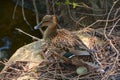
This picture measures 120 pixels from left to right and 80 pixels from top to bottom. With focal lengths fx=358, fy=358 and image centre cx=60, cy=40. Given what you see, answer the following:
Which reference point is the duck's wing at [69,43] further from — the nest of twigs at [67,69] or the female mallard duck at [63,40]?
the nest of twigs at [67,69]

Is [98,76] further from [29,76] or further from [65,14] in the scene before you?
[65,14]

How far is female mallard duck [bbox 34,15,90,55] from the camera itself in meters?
4.48

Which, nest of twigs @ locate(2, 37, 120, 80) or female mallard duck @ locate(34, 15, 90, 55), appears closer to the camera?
nest of twigs @ locate(2, 37, 120, 80)

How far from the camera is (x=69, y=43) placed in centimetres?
457

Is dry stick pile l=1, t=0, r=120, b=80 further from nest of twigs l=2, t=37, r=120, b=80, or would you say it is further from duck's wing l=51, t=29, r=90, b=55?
duck's wing l=51, t=29, r=90, b=55

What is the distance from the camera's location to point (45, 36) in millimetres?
4789

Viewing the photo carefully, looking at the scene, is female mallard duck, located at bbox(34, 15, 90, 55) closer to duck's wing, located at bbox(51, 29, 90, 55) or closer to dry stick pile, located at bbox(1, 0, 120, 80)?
duck's wing, located at bbox(51, 29, 90, 55)

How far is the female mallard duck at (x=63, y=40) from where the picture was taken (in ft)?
14.7

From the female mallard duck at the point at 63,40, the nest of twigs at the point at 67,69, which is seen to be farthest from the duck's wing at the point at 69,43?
the nest of twigs at the point at 67,69

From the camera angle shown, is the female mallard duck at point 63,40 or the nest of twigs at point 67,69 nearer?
the nest of twigs at point 67,69

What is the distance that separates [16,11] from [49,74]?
153 inches

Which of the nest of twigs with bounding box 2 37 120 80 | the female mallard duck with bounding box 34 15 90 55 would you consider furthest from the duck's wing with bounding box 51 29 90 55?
the nest of twigs with bounding box 2 37 120 80

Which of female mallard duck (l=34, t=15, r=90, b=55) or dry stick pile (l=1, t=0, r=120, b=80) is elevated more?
female mallard duck (l=34, t=15, r=90, b=55)

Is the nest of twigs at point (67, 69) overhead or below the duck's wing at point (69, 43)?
below
